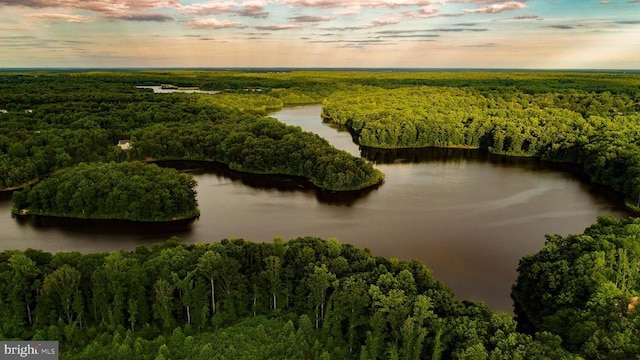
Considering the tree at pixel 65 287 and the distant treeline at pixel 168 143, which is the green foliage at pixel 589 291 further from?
the distant treeline at pixel 168 143

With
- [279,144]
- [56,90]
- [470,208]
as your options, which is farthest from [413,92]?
[56,90]

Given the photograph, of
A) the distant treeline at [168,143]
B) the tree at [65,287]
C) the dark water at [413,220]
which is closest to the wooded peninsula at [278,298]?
the tree at [65,287]

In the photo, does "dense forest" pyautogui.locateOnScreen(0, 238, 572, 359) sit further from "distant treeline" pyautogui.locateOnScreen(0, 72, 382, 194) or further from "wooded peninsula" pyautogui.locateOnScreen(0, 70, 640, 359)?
"distant treeline" pyautogui.locateOnScreen(0, 72, 382, 194)

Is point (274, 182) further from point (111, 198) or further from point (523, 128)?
point (523, 128)

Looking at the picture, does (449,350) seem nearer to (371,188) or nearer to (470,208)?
(470,208)

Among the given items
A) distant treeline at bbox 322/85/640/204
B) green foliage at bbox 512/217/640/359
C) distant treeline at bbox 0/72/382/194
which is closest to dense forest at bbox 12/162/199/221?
distant treeline at bbox 0/72/382/194

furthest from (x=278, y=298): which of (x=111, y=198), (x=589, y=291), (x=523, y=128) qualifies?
(x=523, y=128)
